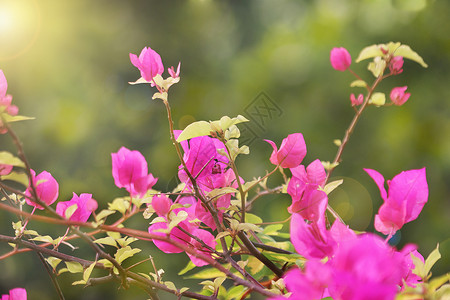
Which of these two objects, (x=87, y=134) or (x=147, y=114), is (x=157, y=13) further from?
(x=87, y=134)

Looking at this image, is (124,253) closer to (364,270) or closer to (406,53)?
(364,270)

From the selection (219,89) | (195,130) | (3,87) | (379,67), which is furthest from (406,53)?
(219,89)

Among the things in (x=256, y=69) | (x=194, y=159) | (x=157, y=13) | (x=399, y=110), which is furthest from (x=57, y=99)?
(x=194, y=159)

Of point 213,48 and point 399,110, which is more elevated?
point 213,48

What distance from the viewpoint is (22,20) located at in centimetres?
275

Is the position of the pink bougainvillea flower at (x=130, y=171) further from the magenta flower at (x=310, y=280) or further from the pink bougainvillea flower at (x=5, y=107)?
the magenta flower at (x=310, y=280)

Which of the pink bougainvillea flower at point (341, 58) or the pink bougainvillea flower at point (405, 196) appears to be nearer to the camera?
the pink bougainvillea flower at point (405, 196)

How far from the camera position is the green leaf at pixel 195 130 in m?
0.33

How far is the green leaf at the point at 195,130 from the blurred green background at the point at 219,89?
5.09ft

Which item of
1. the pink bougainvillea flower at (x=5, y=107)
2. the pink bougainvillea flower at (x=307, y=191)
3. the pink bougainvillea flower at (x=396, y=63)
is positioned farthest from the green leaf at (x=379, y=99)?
the pink bougainvillea flower at (x=5, y=107)

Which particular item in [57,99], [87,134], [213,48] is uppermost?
[213,48]

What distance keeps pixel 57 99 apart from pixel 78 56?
40cm

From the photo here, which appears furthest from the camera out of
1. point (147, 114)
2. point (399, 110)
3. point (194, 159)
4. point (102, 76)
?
point (102, 76)

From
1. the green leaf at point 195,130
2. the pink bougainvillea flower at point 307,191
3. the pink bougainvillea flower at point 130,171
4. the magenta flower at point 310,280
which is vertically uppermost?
the green leaf at point 195,130
